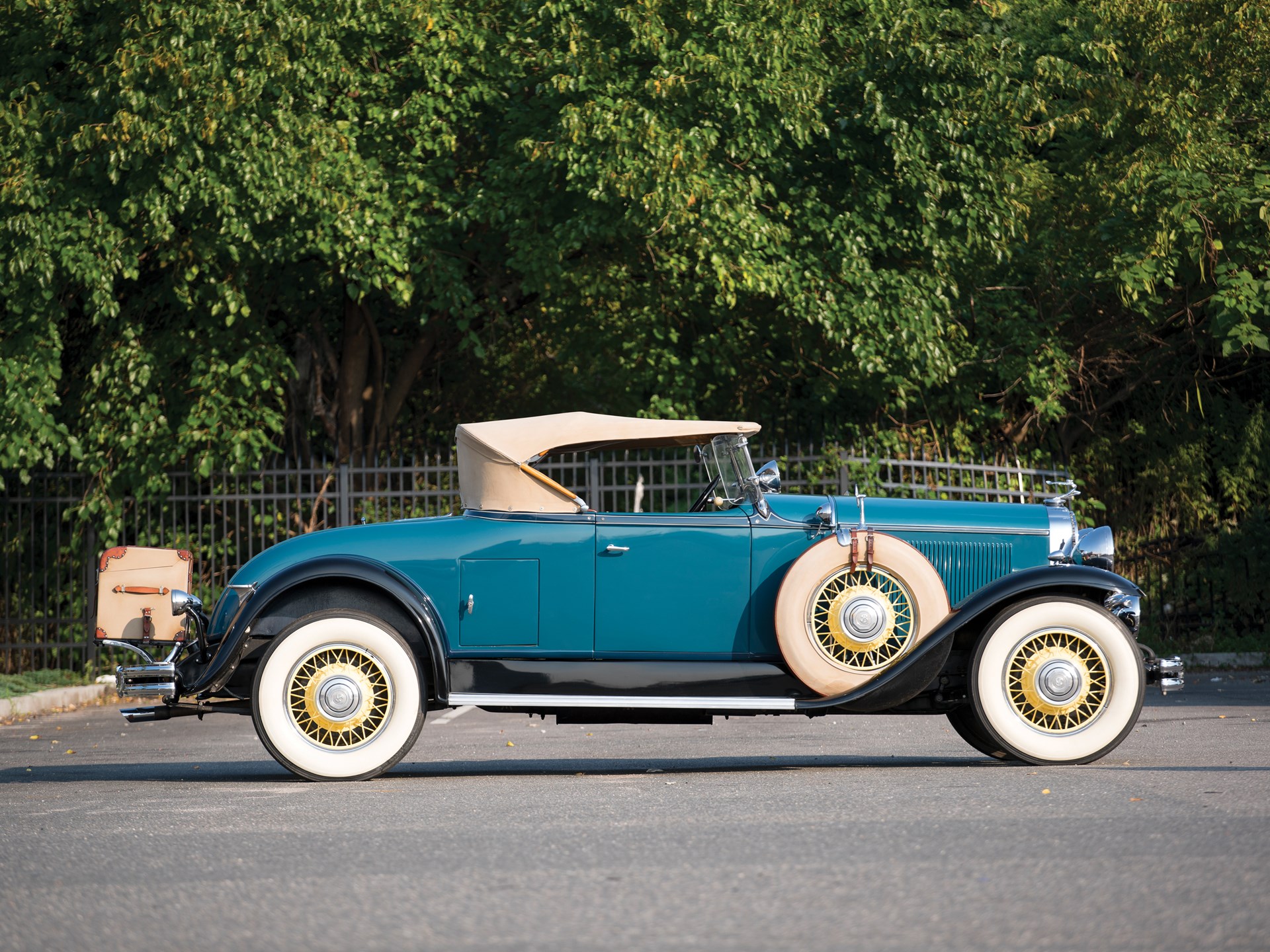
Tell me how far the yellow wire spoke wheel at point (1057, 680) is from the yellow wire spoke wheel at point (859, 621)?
0.59 metres

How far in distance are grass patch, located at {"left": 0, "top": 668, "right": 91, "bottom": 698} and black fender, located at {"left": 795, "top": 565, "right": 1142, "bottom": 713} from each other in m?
8.66

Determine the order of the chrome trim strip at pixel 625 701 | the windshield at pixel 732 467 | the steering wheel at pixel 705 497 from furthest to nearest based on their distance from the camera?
the steering wheel at pixel 705 497 → the windshield at pixel 732 467 → the chrome trim strip at pixel 625 701

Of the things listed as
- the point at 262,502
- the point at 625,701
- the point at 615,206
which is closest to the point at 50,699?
the point at 262,502

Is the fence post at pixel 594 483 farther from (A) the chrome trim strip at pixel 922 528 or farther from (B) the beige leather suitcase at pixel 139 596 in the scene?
(A) the chrome trim strip at pixel 922 528

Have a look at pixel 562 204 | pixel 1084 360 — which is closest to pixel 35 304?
pixel 562 204

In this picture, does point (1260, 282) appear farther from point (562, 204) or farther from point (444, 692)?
point (444, 692)

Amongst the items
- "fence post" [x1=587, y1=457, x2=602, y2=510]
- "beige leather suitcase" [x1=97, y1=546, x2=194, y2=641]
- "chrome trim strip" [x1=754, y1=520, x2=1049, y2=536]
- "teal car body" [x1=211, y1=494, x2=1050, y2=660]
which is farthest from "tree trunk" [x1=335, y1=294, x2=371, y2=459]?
"chrome trim strip" [x1=754, y1=520, x2=1049, y2=536]

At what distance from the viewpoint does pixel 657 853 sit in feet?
16.8

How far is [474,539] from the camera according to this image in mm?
7617

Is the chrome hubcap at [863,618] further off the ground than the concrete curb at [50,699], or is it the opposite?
the chrome hubcap at [863,618]

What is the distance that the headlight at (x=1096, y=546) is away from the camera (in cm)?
781

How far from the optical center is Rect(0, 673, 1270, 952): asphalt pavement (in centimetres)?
403

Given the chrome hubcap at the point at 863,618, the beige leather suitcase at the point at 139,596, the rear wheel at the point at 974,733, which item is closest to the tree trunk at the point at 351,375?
the beige leather suitcase at the point at 139,596

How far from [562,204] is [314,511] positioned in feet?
14.4
